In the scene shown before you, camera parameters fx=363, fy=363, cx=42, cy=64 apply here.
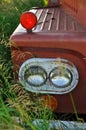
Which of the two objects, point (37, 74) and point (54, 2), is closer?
point (37, 74)

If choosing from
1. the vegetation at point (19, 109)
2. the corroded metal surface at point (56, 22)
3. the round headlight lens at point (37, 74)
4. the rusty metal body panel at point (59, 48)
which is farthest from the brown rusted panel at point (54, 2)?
the round headlight lens at point (37, 74)

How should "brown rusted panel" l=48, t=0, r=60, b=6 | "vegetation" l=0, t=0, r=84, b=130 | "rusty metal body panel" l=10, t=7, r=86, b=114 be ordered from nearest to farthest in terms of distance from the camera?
"vegetation" l=0, t=0, r=84, b=130 < "rusty metal body panel" l=10, t=7, r=86, b=114 < "brown rusted panel" l=48, t=0, r=60, b=6

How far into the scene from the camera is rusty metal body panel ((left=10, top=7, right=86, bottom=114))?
84.4 inches

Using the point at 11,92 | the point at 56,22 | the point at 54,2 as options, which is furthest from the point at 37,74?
the point at 54,2

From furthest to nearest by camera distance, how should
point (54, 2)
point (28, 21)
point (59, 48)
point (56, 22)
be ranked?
point (54, 2)
point (56, 22)
point (28, 21)
point (59, 48)

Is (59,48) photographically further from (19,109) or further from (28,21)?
(19,109)

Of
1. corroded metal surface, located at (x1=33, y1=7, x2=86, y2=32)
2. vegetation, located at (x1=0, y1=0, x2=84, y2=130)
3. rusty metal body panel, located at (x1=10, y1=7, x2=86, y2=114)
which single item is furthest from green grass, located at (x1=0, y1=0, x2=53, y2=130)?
corroded metal surface, located at (x1=33, y1=7, x2=86, y2=32)

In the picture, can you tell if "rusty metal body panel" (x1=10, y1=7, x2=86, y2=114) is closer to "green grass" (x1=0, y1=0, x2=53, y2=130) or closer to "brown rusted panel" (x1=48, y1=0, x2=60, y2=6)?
"green grass" (x1=0, y1=0, x2=53, y2=130)

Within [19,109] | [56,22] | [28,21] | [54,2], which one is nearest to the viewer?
[19,109]

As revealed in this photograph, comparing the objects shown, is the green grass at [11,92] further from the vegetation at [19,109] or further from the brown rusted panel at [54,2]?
the brown rusted panel at [54,2]

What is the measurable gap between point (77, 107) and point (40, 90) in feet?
0.87

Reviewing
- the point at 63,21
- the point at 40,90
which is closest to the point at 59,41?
the point at 40,90

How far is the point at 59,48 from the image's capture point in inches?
85.3

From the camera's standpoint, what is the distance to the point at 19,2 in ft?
19.2
